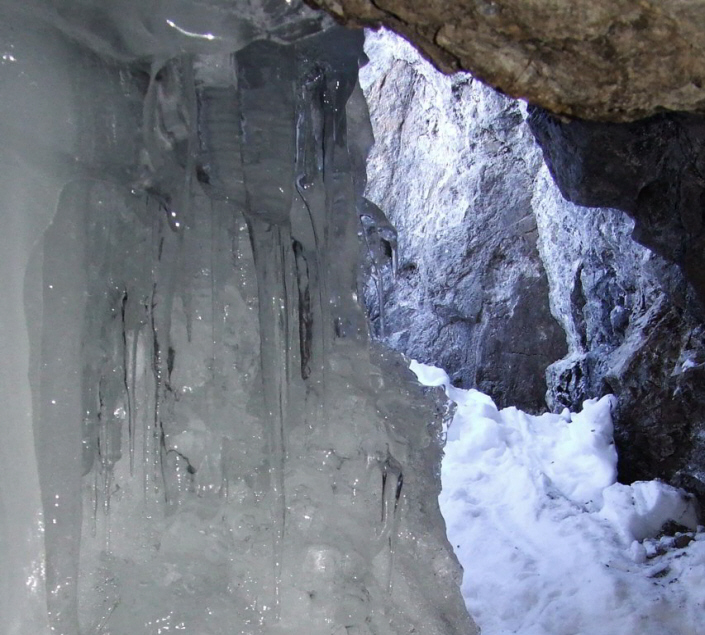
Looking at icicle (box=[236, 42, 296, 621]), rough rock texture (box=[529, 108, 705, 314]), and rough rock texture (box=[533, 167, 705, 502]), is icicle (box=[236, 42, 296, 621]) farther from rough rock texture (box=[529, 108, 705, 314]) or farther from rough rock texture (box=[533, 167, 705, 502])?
rough rock texture (box=[533, 167, 705, 502])

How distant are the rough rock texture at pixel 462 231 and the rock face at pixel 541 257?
2 cm

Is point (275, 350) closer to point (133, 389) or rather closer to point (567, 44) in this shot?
point (133, 389)

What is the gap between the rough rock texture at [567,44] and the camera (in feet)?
5.11

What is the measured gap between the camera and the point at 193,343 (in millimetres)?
2045

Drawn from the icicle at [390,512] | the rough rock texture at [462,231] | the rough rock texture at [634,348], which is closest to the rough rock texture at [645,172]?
the rough rock texture at [634,348]

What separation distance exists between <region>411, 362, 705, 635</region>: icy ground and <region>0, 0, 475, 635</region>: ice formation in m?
1.48

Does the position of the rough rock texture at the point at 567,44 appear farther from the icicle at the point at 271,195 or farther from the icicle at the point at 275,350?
the icicle at the point at 275,350

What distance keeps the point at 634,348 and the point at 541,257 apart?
2492mm

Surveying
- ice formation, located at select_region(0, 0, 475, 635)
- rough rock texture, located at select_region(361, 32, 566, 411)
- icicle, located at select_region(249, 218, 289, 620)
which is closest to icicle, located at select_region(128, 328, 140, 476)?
ice formation, located at select_region(0, 0, 475, 635)

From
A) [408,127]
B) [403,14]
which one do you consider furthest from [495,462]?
[408,127]

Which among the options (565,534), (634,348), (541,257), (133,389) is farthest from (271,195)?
(541,257)

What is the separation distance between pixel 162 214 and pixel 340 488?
0.96m

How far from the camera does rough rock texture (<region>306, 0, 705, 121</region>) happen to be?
1.56 m

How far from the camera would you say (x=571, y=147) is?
3.12 m
